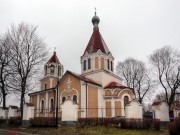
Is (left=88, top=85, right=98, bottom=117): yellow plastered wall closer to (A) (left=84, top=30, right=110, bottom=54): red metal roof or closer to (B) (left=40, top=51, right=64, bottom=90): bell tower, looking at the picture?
(A) (left=84, top=30, right=110, bottom=54): red metal roof

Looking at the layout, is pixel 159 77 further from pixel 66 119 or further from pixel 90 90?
pixel 66 119

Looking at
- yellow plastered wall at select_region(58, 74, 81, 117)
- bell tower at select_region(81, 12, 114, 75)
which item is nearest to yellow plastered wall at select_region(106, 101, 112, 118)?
yellow plastered wall at select_region(58, 74, 81, 117)

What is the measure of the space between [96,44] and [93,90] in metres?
8.37

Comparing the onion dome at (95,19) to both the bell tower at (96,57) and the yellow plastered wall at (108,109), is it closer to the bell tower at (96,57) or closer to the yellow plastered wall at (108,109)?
the bell tower at (96,57)

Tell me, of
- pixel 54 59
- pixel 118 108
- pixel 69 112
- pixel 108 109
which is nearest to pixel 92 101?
pixel 108 109

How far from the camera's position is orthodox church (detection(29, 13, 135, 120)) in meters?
25.3

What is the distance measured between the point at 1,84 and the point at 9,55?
13.2ft

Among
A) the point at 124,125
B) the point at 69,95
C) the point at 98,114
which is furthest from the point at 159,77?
the point at 124,125

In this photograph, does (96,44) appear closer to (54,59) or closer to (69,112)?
(54,59)

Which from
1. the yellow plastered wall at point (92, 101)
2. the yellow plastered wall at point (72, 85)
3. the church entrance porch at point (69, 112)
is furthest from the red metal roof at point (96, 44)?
the church entrance porch at point (69, 112)

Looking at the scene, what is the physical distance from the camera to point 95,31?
33.5 m

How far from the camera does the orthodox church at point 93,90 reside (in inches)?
995

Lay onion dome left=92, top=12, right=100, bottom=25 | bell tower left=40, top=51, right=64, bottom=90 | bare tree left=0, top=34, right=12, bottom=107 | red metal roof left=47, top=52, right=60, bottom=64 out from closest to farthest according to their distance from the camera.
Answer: bare tree left=0, top=34, right=12, bottom=107 < onion dome left=92, top=12, right=100, bottom=25 < bell tower left=40, top=51, right=64, bottom=90 < red metal roof left=47, top=52, right=60, bottom=64

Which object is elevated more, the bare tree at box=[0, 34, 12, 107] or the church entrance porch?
the bare tree at box=[0, 34, 12, 107]
